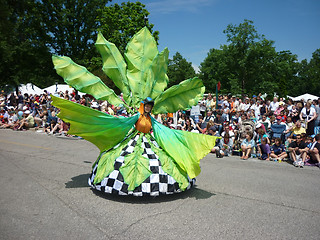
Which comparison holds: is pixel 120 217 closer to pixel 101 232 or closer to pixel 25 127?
pixel 101 232

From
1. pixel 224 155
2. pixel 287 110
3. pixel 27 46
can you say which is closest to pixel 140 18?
pixel 27 46

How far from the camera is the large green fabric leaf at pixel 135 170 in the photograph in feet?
13.3

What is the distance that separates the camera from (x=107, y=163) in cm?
430

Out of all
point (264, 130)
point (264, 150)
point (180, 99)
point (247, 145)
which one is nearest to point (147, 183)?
point (180, 99)

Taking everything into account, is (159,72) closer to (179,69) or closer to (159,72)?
(159,72)

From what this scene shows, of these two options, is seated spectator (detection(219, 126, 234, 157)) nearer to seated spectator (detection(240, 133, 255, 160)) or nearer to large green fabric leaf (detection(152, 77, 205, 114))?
seated spectator (detection(240, 133, 255, 160))

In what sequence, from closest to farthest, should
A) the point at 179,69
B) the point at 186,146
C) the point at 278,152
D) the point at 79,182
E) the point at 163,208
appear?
1. the point at 163,208
2. the point at 186,146
3. the point at 79,182
4. the point at 278,152
5. the point at 179,69

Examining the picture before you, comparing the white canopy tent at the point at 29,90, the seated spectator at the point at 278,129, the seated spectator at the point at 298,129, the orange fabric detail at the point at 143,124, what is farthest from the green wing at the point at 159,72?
the white canopy tent at the point at 29,90

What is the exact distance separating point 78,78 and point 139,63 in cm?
116

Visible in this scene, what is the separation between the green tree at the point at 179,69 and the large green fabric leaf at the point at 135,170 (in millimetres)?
63586

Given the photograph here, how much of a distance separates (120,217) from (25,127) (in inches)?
551

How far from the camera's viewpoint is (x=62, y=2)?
89.4ft

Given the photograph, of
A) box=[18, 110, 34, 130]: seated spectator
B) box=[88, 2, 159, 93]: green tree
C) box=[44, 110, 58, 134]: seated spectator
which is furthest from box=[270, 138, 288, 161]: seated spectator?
box=[88, 2, 159, 93]: green tree

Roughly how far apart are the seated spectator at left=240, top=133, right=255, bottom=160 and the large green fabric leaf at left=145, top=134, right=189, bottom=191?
5.23m
